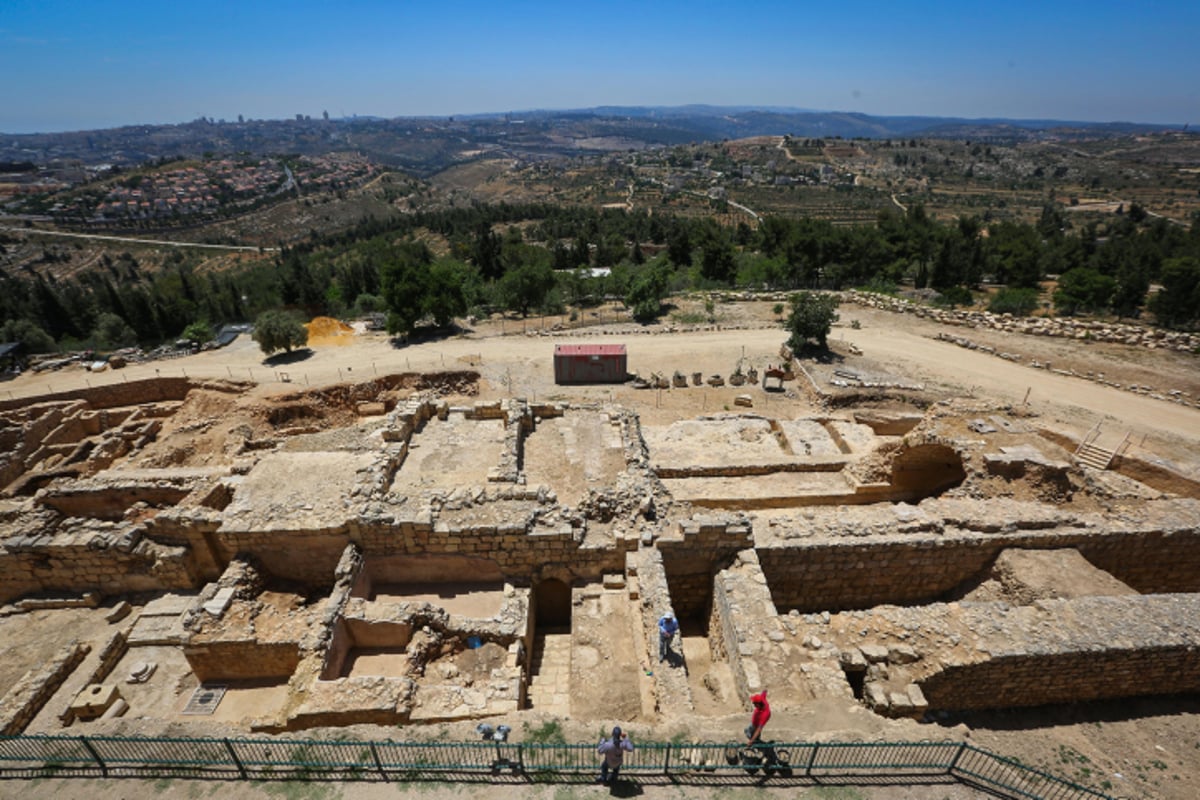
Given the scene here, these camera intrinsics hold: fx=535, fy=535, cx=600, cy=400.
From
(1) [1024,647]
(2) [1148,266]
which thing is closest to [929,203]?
(2) [1148,266]

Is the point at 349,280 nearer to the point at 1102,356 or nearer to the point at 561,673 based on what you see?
the point at 561,673

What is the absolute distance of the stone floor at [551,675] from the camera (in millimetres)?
11727

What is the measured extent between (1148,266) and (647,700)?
56410mm

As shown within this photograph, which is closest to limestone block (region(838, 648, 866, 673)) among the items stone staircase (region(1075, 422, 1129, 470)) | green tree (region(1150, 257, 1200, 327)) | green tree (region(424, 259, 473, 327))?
stone staircase (region(1075, 422, 1129, 470))

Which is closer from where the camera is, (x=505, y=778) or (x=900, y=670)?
(x=505, y=778)

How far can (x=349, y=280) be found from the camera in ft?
181

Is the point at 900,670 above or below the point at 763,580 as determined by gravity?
below

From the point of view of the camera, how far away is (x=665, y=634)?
11109 millimetres

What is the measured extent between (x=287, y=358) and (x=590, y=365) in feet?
62.9

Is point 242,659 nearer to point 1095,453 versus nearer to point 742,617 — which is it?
point 742,617

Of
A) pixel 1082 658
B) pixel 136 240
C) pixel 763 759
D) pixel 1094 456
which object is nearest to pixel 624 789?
Result: pixel 763 759

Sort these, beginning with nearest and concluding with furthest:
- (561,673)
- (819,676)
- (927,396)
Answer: (819,676) < (561,673) < (927,396)

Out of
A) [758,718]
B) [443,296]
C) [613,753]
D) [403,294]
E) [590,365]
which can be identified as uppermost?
[403,294]

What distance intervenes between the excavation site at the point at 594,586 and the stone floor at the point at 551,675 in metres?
0.07
